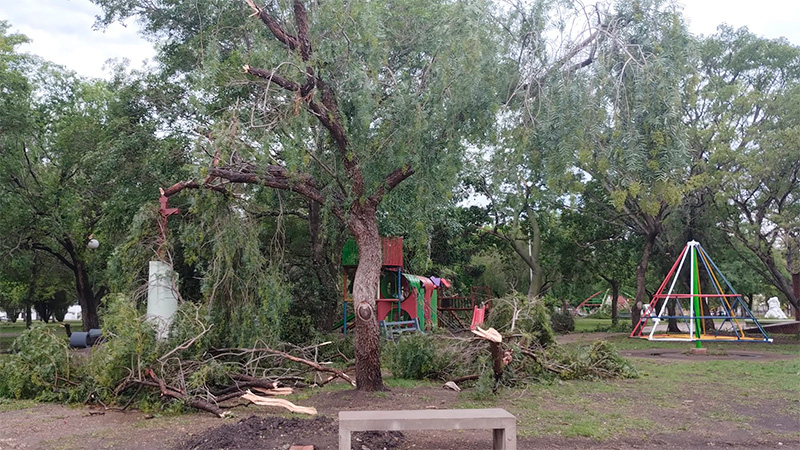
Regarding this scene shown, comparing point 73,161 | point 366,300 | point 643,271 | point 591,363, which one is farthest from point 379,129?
point 643,271

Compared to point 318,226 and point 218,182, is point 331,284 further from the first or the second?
point 218,182

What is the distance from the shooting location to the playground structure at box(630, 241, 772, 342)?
17.3m

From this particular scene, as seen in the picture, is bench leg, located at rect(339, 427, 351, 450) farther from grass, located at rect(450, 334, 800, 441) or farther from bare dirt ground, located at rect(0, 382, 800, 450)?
grass, located at rect(450, 334, 800, 441)

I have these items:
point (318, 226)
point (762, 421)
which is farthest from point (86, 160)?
point (762, 421)

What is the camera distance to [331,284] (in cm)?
1669

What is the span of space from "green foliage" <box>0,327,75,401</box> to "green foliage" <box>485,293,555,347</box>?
6.48 metres

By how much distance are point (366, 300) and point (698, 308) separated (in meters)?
13.8

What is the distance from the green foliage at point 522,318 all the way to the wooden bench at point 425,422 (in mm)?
5372

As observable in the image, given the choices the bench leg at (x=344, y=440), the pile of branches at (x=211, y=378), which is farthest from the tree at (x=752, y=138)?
the bench leg at (x=344, y=440)

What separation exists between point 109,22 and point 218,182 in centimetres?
861

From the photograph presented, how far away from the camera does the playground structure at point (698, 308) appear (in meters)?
17.3

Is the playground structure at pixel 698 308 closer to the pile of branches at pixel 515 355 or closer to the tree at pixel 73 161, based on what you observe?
the pile of branches at pixel 515 355

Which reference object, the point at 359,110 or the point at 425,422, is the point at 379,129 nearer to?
the point at 359,110

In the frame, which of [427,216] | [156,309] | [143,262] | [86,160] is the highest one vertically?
[86,160]
